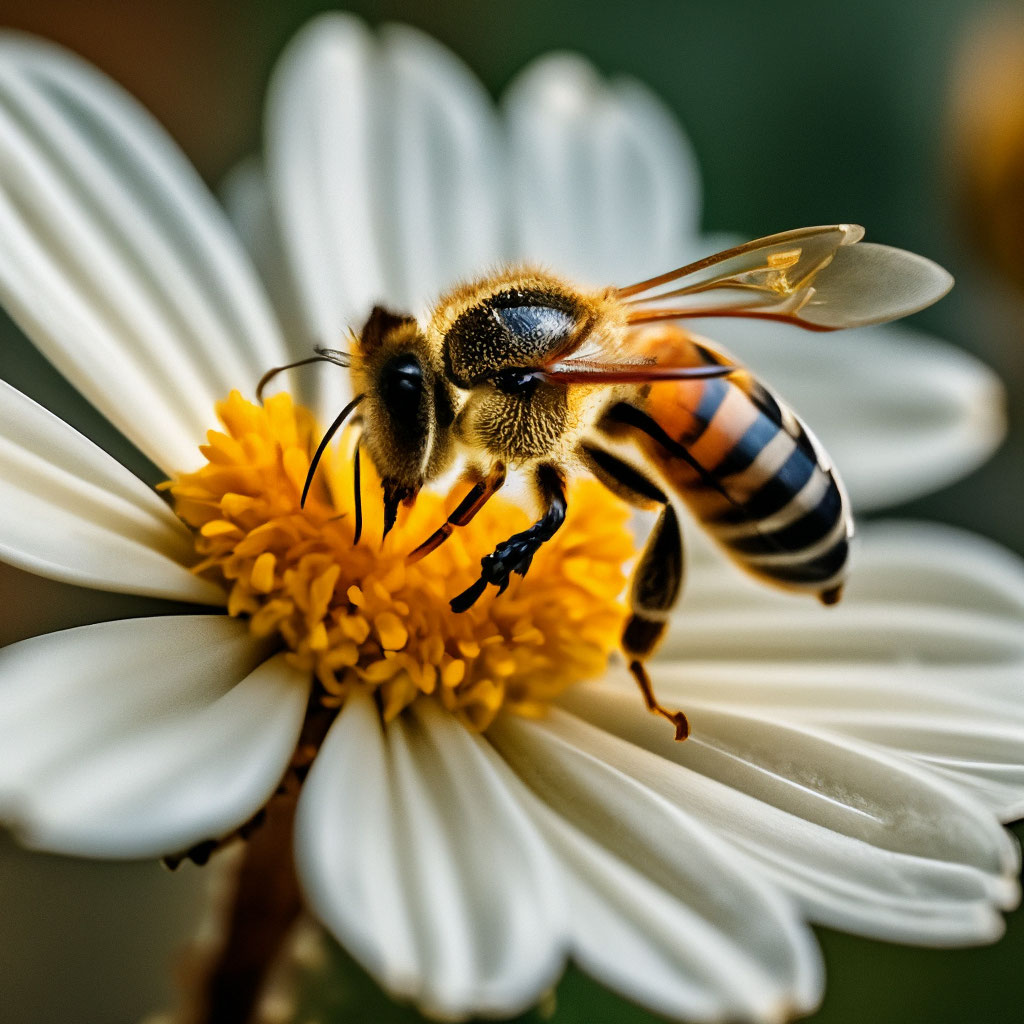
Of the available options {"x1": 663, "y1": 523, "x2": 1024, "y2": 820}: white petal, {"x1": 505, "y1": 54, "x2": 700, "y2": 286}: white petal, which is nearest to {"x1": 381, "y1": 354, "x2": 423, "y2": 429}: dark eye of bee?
{"x1": 663, "y1": 523, "x2": 1024, "y2": 820}: white petal

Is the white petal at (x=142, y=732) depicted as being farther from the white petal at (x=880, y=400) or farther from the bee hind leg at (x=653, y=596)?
the white petal at (x=880, y=400)

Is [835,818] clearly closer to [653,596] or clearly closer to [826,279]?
[653,596]

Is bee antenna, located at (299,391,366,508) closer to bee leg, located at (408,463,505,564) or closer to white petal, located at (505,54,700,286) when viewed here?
bee leg, located at (408,463,505,564)

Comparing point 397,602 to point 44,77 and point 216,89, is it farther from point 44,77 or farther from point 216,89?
point 216,89

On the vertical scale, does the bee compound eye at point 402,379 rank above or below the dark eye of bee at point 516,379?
above

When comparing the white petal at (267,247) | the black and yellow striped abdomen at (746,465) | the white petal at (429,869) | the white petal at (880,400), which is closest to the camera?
the white petal at (429,869)

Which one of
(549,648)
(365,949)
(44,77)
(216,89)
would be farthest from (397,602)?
(216,89)

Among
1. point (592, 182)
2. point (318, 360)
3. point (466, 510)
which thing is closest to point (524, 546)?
point (466, 510)

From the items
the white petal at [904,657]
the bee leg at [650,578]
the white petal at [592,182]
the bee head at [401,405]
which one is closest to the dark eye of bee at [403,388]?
the bee head at [401,405]
